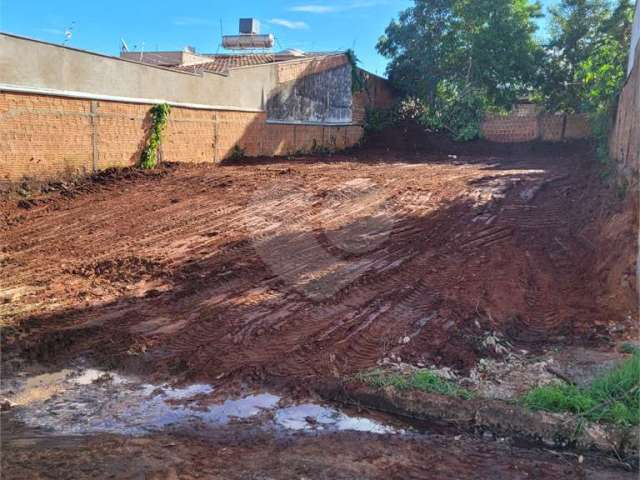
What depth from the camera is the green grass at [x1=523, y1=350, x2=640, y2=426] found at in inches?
156

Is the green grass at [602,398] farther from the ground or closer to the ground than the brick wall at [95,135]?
closer to the ground

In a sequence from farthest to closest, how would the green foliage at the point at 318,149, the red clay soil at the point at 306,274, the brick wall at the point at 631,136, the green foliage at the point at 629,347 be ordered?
the green foliage at the point at 318,149 < the brick wall at the point at 631,136 < the red clay soil at the point at 306,274 < the green foliage at the point at 629,347

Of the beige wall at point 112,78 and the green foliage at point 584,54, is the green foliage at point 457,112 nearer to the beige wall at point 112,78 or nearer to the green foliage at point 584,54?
the green foliage at point 584,54

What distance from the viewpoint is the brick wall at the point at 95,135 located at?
1206cm

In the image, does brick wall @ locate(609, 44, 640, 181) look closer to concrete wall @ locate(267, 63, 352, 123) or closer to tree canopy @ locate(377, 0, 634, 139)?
tree canopy @ locate(377, 0, 634, 139)

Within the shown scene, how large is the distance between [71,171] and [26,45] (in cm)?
302

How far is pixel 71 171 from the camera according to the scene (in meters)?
13.5

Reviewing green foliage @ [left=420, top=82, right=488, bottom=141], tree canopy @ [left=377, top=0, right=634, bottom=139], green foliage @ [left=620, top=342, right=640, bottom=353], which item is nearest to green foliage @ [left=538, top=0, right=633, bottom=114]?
tree canopy @ [left=377, top=0, right=634, bottom=139]

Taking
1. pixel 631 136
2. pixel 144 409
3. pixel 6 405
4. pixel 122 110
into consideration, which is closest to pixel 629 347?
pixel 144 409

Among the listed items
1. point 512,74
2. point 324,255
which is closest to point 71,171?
point 324,255

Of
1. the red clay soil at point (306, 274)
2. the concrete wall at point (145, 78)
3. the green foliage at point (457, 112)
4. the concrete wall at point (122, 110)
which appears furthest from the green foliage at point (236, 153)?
the green foliage at point (457, 112)

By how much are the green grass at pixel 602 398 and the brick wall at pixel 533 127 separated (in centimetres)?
2325

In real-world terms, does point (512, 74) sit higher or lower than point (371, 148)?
higher

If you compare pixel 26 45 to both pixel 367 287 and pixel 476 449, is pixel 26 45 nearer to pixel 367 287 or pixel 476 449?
pixel 367 287
